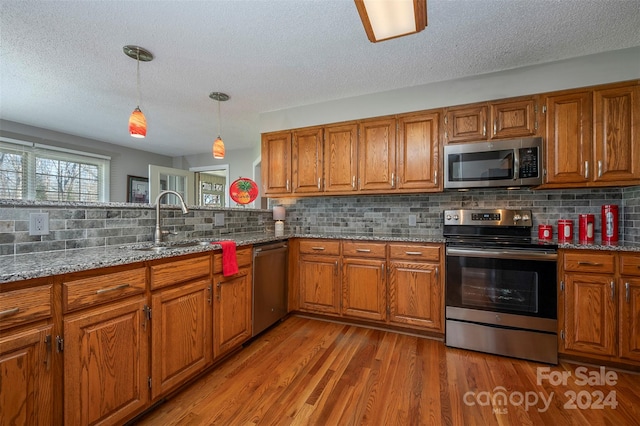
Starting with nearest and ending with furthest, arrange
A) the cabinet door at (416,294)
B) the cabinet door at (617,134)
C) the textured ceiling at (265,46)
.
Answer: the textured ceiling at (265,46), the cabinet door at (617,134), the cabinet door at (416,294)

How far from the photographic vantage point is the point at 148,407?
1473 millimetres

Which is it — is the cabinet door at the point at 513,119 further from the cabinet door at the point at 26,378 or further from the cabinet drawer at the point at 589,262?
the cabinet door at the point at 26,378

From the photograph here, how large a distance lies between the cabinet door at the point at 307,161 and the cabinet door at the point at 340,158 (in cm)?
8

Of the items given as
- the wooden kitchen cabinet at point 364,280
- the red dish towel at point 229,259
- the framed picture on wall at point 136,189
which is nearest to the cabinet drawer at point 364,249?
the wooden kitchen cabinet at point 364,280

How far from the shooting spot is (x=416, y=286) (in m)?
2.49

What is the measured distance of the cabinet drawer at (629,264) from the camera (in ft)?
6.14

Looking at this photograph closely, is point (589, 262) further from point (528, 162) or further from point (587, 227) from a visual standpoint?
point (528, 162)

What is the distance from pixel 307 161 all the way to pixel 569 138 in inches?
93.8

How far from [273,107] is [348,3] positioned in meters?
1.84

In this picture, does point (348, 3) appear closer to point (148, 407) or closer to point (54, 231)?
point (54, 231)

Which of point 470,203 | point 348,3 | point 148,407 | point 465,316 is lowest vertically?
point 148,407

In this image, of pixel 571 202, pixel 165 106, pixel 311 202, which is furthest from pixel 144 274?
pixel 571 202

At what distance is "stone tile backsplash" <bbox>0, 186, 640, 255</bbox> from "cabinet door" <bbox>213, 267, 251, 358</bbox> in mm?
611

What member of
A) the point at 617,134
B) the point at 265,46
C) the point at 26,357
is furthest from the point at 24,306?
the point at 617,134
